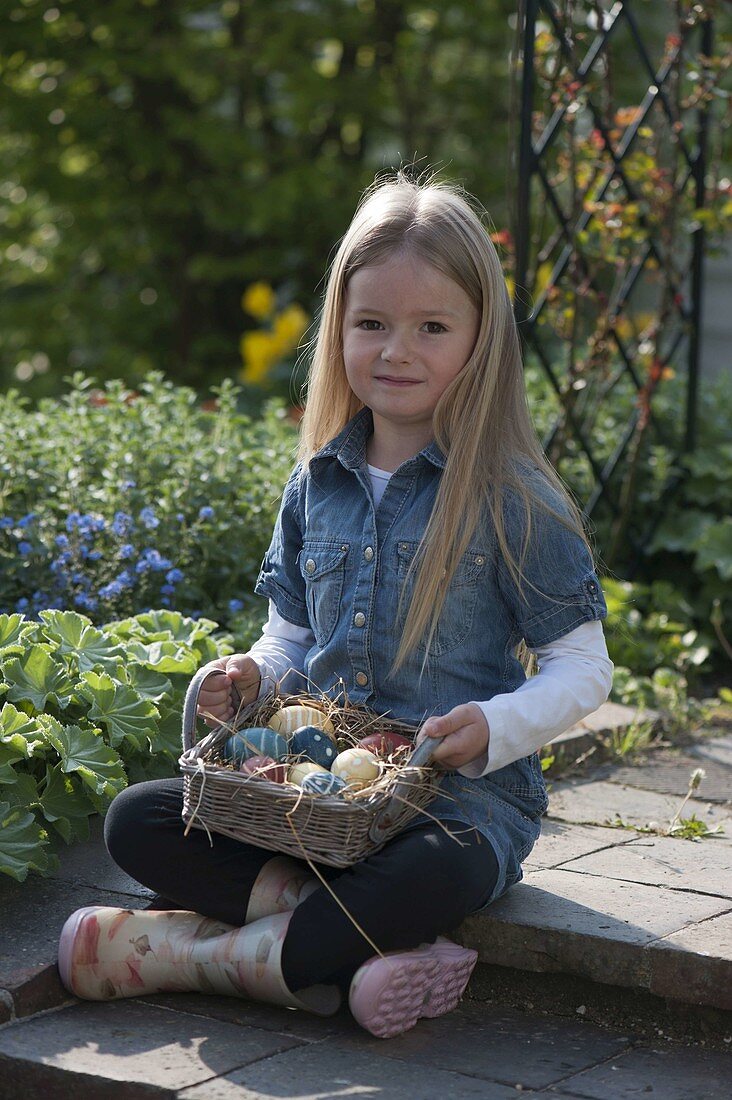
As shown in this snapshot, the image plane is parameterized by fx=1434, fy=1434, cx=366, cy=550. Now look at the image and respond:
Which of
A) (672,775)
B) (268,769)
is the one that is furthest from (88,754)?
(672,775)

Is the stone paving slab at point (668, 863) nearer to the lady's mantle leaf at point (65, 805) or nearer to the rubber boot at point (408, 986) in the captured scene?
the rubber boot at point (408, 986)

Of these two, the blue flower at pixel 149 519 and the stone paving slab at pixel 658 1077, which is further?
the blue flower at pixel 149 519

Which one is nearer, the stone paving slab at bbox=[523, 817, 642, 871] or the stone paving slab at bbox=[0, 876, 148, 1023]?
the stone paving slab at bbox=[0, 876, 148, 1023]

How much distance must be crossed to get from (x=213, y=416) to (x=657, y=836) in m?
1.91

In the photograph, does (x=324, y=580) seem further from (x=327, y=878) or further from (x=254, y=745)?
(x=327, y=878)

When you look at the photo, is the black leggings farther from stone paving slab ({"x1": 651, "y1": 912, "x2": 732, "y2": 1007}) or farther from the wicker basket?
stone paving slab ({"x1": 651, "y1": 912, "x2": 732, "y2": 1007})

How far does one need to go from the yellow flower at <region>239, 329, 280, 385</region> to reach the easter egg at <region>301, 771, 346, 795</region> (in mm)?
5555

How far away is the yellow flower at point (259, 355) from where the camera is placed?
304 inches

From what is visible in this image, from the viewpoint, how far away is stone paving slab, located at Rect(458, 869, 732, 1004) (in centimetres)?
238

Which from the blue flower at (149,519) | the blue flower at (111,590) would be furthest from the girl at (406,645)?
the blue flower at (149,519)

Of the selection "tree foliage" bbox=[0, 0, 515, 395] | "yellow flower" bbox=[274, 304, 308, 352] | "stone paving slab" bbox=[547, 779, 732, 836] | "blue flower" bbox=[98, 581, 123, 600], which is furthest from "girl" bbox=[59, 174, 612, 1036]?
"yellow flower" bbox=[274, 304, 308, 352]

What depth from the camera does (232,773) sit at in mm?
2248

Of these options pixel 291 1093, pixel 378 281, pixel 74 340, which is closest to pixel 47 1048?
pixel 291 1093

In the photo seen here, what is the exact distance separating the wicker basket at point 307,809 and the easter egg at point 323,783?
0.11ft
